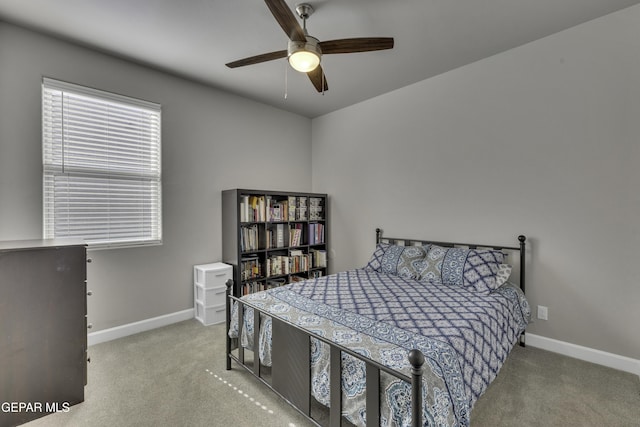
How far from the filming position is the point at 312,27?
241cm

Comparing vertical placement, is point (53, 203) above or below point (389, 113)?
below

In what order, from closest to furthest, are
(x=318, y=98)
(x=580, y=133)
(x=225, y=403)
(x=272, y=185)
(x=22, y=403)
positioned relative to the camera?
(x=22, y=403) → (x=225, y=403) → (x=580, y=133) → (x=318, y=98) → (x=272, y=185)

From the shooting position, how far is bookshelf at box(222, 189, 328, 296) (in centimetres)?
352

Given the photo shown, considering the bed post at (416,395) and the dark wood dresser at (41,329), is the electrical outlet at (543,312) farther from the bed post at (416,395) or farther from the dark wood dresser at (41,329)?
the dark wood dresser at (41,329)

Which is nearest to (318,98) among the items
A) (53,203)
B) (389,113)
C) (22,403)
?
(389,113)

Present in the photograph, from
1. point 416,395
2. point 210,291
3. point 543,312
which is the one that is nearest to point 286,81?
point 210,291

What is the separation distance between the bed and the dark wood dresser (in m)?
1.01

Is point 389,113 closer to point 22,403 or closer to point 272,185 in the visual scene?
point 272,185

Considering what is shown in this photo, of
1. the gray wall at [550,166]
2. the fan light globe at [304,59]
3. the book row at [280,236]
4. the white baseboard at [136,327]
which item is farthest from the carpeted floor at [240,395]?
the fan light globe at [304,59]

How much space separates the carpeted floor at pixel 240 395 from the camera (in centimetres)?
177

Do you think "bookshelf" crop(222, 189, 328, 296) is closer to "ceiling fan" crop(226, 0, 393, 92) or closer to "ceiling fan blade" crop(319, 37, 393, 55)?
"ceiling fan" crop(226, 0, 393, 92)

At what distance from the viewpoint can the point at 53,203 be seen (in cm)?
255

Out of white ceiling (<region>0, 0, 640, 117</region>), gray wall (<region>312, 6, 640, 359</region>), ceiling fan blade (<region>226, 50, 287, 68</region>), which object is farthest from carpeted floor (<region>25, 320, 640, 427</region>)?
white ceiling (<region>0, 0, 640, 117</region>)

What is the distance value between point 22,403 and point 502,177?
13.3 ft
